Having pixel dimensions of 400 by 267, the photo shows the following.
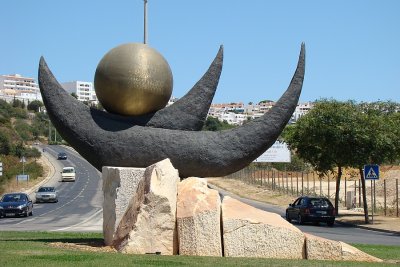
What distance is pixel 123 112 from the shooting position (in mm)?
16141

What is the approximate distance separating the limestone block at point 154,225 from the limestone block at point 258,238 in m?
1.02

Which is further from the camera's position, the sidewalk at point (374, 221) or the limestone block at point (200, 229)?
the sidewalk at point (374, 221)

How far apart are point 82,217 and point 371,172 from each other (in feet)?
46.7

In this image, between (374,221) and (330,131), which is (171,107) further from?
(374,221)

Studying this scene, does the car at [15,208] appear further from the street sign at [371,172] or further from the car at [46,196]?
the street sign at [371,172]

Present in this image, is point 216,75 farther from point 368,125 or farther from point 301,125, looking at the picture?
point 301,125

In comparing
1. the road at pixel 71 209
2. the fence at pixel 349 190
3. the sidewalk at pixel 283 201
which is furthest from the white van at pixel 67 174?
the fence at pixel 349 190

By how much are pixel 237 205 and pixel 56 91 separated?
5048 mm

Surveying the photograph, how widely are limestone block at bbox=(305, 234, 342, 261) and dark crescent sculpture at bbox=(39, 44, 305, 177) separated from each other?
2.95 m

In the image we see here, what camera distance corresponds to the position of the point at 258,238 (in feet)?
44.6

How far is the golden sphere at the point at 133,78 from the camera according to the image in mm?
15383

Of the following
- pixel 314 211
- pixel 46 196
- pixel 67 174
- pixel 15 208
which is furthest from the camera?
pixel 67 174

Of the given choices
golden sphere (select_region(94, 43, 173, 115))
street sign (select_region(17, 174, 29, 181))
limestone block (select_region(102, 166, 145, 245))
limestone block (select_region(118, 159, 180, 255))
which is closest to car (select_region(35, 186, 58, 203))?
street sign (select_region(17, 174, 29, 181))

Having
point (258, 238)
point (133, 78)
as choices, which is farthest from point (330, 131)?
point (258, 238)
